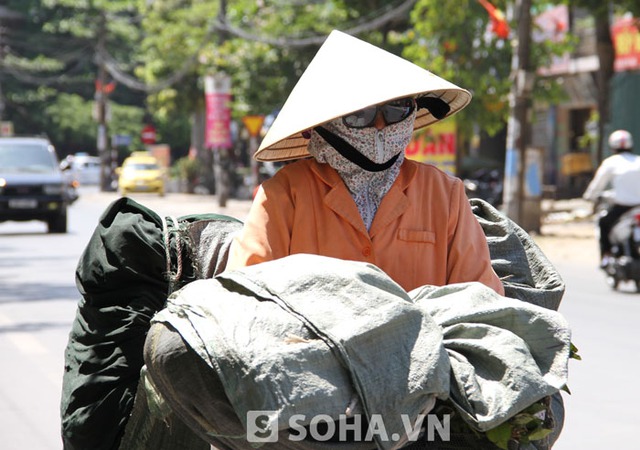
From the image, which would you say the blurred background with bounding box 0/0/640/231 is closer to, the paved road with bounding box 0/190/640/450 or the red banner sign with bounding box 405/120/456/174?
the red banner sign with bounding box 405/120/456/174

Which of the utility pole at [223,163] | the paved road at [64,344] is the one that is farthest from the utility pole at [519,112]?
the utility pole at [223,163]

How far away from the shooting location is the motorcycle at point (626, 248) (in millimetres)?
12695

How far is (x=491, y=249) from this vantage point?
3322 millimetres

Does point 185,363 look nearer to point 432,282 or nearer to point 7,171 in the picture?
point 432,282

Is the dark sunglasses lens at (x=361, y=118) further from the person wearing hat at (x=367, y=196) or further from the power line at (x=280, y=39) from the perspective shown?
the power line at (x=280, y=39)

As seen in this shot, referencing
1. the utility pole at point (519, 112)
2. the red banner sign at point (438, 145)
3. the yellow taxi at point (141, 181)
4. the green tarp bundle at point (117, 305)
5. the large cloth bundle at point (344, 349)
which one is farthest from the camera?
the yellow taxi at point (141, 181)

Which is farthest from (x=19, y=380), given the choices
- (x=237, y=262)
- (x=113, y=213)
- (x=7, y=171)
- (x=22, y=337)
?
(x=7, y=171)

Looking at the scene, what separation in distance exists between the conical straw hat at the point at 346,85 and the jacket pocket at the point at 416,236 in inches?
13.4

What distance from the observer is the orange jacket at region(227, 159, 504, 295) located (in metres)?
3.04

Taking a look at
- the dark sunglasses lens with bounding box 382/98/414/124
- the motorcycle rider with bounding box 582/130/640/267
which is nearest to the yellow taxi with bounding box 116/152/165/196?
the motorcycle rider with bounding box 582/130/640/267

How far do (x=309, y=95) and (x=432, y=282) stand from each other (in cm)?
57

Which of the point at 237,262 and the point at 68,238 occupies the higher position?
the point at 237,262

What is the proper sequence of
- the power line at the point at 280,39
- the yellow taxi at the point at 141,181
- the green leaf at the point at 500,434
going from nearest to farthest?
the green leaf at the point at 500,434, the power line at the point at 280,39, the yellow taxi at the point at 141,181

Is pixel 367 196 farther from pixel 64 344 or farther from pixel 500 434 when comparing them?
pixel 64 344
